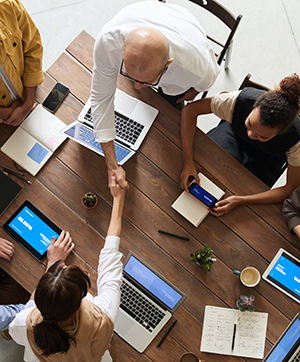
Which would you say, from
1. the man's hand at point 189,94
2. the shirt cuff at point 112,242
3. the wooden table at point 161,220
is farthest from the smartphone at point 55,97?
the shirt cuff at point 112,242

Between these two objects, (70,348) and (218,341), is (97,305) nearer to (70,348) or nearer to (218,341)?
Answer: (70,348)

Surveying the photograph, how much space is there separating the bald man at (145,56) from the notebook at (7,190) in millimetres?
506

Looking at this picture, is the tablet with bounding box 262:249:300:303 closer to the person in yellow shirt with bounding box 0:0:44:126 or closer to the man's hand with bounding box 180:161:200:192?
the man's hand with bounding box 180:161:200:192

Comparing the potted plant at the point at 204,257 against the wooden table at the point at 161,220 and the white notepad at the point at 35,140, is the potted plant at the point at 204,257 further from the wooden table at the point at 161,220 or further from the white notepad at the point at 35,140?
the white notepad at the point at 35,140

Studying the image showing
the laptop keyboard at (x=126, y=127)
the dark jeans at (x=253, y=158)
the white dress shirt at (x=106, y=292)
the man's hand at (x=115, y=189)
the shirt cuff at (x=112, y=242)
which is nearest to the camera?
the white dress shirt at (x=106, y=292)

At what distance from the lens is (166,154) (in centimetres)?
176

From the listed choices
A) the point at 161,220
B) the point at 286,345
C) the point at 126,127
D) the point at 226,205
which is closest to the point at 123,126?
the point at 126,127

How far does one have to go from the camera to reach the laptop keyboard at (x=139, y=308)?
61.6 inches

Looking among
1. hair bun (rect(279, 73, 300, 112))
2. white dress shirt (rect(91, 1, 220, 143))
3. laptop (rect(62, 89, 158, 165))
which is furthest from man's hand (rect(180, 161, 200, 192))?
hair bun (rect(279, 73, 300, 112))

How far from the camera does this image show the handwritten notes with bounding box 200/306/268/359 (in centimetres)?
155

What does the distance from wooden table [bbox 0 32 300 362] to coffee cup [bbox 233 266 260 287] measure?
4 cm

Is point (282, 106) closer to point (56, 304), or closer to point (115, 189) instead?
point (115, 189)

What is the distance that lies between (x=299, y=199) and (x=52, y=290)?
1.25m

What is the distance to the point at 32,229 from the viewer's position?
64.6 inches
